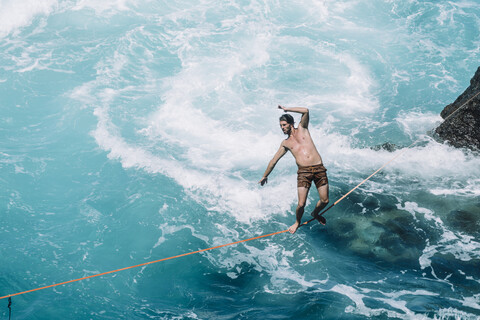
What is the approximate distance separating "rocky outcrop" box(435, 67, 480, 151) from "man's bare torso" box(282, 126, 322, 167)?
9377 millimetres

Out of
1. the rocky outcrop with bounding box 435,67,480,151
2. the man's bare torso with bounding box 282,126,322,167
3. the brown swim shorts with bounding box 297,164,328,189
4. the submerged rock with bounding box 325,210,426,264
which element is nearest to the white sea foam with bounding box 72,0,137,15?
the rocky outcrop with bounding box 435,67,480,151

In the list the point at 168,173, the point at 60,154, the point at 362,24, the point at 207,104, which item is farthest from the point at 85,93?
the point at 362,24

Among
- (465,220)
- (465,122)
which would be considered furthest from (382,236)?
(465,122)

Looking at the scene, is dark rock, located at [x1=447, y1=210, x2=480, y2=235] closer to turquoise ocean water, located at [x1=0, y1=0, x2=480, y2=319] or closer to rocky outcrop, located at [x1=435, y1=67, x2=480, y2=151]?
turquoise ocean water, located at [x1=0, y1=0, x2=480, y2=319]

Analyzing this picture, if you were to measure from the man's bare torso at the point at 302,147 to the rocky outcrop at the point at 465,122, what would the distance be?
9377 millimetres

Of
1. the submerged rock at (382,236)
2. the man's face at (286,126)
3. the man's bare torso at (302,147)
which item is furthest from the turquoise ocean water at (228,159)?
the man's face at (286,126)

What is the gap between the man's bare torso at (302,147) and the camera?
10.0 m

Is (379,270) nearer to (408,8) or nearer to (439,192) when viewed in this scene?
(439,192)

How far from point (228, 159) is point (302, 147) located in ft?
26.5

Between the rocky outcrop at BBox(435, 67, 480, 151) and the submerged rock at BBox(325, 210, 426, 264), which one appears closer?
the submerged rock at BBox(325, 210, 426, 264)

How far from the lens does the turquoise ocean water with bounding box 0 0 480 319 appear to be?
1227 centimetres

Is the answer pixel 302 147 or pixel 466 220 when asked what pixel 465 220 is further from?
pixel 302 147

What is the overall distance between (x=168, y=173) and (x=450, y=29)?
70.9 ft

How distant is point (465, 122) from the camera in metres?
16.9
